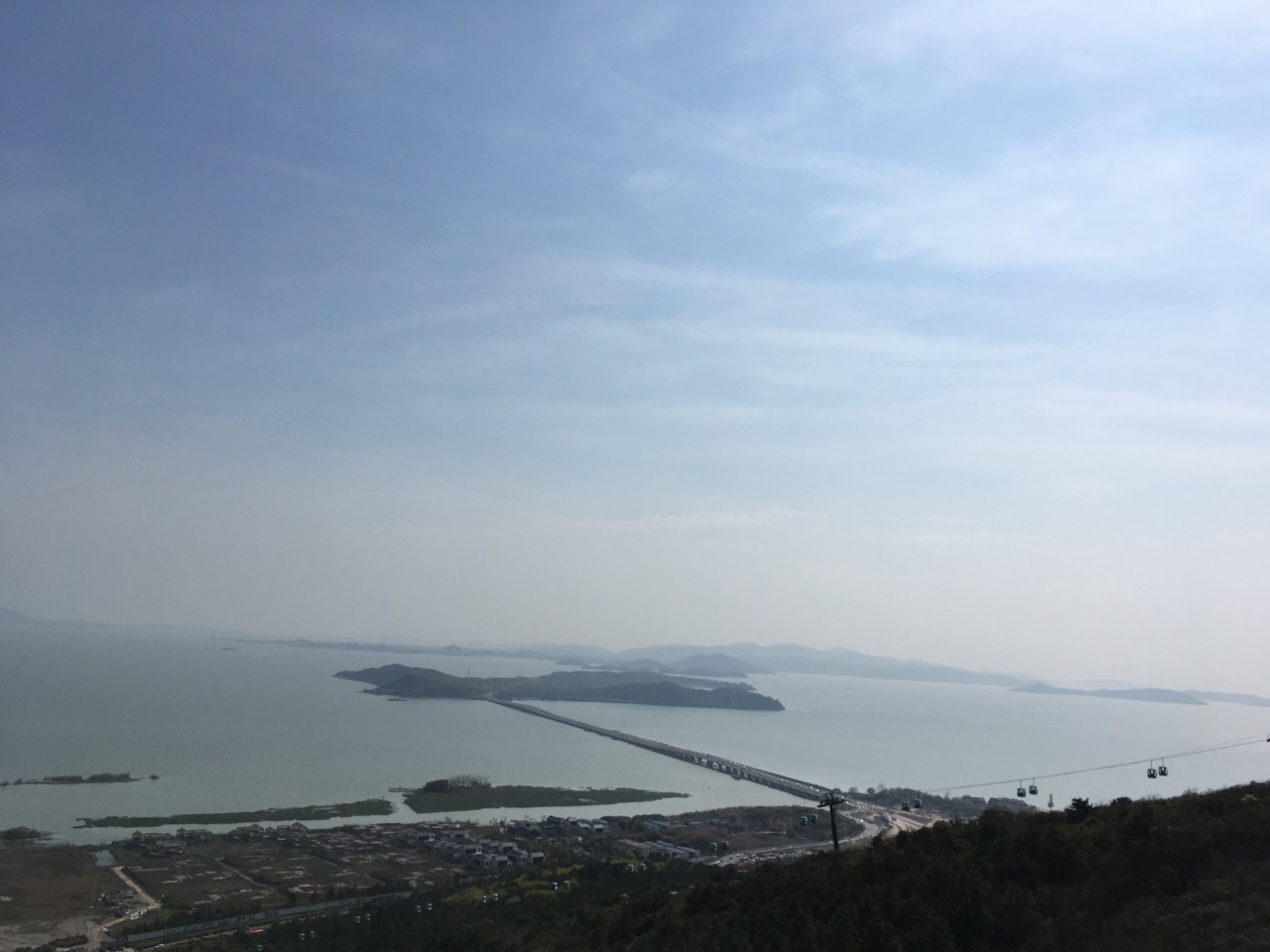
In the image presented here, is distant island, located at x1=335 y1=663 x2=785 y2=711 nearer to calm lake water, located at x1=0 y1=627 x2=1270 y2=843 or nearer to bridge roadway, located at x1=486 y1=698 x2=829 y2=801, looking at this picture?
calm lake water, located at x1=0 y1=627 x2=1270 y2=843

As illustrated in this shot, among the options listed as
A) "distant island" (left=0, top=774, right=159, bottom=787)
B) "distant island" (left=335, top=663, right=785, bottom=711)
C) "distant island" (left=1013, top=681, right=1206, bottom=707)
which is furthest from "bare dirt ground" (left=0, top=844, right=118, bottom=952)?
"distant island" (left=1013, top=681, right=1206, bottom=707)

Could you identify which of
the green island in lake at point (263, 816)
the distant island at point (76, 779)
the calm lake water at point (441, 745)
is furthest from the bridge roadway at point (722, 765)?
the distant island at point (76, 779)

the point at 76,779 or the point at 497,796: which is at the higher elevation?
the point at 76,779

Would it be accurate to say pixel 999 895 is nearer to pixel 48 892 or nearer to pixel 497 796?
pixel 48 892

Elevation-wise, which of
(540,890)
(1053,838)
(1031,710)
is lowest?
(1031,710)

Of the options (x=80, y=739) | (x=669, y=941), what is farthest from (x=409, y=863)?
(x=80, y=739)

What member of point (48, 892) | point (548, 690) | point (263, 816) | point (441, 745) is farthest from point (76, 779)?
point (548, 690)

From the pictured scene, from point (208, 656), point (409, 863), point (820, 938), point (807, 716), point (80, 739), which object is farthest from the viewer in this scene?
point (208, 656)

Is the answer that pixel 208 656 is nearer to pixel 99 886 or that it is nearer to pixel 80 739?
pixel 80 739
